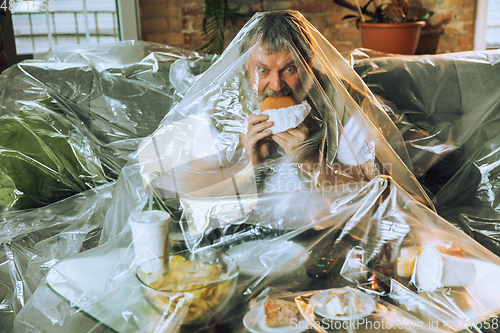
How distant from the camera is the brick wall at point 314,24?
237cm

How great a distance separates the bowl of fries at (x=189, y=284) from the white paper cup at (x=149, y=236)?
0.02 m

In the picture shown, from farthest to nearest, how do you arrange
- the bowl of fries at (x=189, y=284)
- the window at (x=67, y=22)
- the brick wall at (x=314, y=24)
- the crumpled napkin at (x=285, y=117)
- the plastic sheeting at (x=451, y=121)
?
1. the brick wall at (x=314, y=24)
2. the window at (x=67, y=22)
3. the plastic sheeting at (x=451, y=121)
4. the crumpled napkin at (x=285, y=117)
5. the bowl of fries at (x=189, y=284)

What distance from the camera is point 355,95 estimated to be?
86 centimetres

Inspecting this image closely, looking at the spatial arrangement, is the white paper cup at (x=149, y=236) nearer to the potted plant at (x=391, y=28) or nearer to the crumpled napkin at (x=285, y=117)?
the crumpled napkin at (x=285, y=117)

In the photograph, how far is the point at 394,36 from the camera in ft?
7.09

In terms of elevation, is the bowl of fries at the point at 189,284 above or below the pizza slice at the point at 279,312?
above

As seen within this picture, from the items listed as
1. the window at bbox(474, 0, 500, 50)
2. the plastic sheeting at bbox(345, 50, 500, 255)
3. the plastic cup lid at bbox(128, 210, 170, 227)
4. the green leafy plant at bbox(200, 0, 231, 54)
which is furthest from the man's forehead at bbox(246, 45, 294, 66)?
the window at bbox(474, 0, 500, 50)

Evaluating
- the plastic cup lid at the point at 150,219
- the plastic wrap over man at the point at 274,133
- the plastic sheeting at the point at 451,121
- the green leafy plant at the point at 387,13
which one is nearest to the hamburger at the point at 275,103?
the plastic wrap over man at the point at 274,133

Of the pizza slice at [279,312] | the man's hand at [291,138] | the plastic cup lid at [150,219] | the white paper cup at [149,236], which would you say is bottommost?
the pizza slice at [279,312]

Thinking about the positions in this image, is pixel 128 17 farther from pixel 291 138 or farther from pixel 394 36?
pixel 291 138

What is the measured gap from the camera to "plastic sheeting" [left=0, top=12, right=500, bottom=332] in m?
0.50

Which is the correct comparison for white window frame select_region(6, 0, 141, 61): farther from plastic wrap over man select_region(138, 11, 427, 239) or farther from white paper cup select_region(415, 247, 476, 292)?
white paper cup select_region(415, 247, 476, 292)

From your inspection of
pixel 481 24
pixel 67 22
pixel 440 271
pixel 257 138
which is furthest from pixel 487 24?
pixel 67 22

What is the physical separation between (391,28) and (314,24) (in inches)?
21.7
